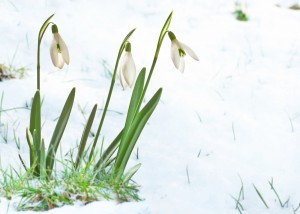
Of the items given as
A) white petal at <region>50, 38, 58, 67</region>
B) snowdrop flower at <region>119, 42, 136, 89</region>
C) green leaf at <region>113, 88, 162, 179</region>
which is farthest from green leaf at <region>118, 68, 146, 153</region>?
white petal at <region>50, 38, 58, 67</region>

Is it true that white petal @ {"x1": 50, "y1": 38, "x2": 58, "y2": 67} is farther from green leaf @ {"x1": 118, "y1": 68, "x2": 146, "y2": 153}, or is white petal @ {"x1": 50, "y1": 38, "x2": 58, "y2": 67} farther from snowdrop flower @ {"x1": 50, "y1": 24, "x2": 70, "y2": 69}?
green leaf @ {"x1": 118, "y1": 68, "x2": 146, "y2": 153}

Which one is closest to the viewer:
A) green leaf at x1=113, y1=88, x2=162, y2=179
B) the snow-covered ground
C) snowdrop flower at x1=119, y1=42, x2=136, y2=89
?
snowdrop flower at x1=119, y1=42, x2=136, y2=89

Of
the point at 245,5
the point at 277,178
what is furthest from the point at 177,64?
the point at 245,5

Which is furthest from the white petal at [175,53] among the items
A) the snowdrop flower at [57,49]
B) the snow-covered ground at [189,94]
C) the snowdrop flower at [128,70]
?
the snow-covered ground at [189,94]

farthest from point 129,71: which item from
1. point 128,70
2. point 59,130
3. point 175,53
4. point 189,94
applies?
point 189,94

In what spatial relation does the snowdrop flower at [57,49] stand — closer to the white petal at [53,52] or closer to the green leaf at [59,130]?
the white petal at [53,52]

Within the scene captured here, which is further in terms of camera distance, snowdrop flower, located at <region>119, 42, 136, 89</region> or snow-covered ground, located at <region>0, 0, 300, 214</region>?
snow-covered ground, located at <region>0, 0, 300, 214</region>

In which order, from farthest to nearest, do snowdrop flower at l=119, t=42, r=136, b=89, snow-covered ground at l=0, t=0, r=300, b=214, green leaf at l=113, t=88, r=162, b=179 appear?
snow-covered ground at l=0, t=0, r=300, b=214, green leaf at l=113, t=88, r=162, b=179, snowdrop flower at l=119, t=42, r=136, b=89
